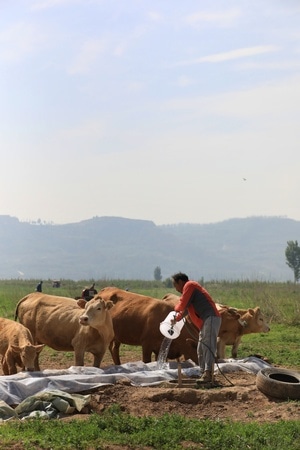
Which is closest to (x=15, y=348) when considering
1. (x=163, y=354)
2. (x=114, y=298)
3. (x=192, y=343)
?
(x=163, y=354)

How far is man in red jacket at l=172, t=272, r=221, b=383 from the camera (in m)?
13.5

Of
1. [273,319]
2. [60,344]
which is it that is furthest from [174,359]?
[273,319]

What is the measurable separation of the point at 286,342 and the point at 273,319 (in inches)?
249

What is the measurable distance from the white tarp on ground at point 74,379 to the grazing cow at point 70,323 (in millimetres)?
896

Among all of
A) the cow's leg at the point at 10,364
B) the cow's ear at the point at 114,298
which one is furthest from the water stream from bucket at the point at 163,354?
the cow's leg at the point at 10,364

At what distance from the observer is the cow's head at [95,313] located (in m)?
14.5

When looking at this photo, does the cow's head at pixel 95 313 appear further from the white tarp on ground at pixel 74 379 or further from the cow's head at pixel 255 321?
the cow's head at pixel 255 321

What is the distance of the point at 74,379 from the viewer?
486 inches

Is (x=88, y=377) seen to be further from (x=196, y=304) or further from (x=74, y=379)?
(x=196, y=304)

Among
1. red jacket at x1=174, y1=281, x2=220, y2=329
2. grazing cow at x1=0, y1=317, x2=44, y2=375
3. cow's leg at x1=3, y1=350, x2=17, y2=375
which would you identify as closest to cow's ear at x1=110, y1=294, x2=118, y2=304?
grazing cow at x1=0, y1=317, x2=44, y2=375

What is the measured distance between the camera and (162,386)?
13.1 metres

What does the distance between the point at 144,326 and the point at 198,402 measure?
4.76 meters

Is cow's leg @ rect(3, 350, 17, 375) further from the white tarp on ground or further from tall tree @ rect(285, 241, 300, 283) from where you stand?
tall tree @ rect(285, 241, 300, 283)

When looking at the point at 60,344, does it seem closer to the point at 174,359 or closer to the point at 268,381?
the point at 174,359
